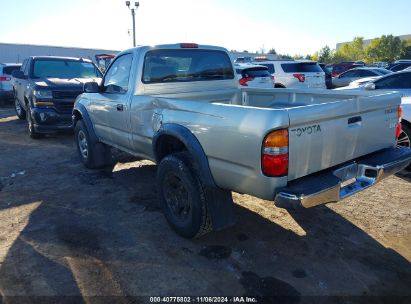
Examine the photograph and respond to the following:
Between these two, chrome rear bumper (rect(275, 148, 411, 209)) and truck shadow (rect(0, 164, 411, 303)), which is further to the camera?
truck shadow (rect(0, 164, 411, 303))

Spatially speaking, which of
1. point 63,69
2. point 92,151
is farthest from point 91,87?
point 63,69

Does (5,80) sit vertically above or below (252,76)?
below

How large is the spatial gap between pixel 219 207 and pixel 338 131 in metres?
1.27

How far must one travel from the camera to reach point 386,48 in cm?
6994

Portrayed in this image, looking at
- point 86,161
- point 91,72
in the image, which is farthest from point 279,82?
point 86,161

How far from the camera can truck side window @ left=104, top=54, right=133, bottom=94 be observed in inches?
182

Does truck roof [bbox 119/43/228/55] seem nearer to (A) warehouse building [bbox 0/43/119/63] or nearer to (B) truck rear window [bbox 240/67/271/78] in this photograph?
(B) truck rear window [bbox 240/67/271/78]

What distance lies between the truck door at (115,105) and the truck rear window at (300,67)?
32.1 ft

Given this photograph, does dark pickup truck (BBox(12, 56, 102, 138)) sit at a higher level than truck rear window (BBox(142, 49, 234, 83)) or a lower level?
lower

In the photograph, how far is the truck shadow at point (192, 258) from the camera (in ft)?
9.75

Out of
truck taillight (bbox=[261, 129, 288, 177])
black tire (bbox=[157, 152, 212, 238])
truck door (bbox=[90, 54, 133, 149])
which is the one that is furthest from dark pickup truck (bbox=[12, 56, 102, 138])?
truck taillight (bbox=[261, 129, 288, 177])

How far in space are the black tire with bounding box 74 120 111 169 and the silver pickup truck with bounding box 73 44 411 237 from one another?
0.79 meters

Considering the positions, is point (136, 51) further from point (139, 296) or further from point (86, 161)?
point (139, 296)

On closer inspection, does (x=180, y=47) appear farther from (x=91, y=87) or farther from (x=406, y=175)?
(x=406, y=175)
